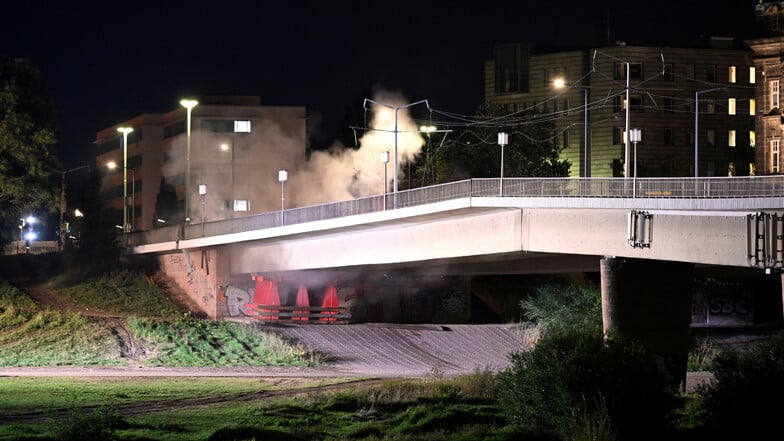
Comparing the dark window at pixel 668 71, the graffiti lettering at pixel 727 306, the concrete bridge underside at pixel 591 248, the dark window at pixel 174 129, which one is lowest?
the graffiti lettering at pixel 727 306

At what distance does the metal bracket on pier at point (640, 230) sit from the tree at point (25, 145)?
51.0 metres

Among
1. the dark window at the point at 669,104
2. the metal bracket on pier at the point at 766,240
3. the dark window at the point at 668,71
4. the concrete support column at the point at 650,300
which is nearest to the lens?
the metal bracket on pier at the point at 766,240

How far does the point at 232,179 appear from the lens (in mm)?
114625

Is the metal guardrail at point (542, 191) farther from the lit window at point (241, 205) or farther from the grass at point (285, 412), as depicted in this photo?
the lit window at point (241, 205)

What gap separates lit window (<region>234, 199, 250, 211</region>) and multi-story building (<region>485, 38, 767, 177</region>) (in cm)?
2493

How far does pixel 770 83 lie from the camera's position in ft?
238

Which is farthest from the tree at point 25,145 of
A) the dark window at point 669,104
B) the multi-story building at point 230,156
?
the dark window at point 669,104

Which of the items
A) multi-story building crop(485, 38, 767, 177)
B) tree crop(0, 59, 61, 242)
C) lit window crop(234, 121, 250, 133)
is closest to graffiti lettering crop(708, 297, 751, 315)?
multi-story building crop(485, 38, 767, 177)

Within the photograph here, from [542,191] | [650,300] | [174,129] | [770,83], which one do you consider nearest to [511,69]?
[174,129]

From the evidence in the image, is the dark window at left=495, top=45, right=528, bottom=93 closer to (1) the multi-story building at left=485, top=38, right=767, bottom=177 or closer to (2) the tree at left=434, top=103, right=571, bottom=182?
(1) the multi-story building at left=485, top=38, right=767, bottom=177

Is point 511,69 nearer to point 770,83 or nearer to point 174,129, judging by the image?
point 174,129

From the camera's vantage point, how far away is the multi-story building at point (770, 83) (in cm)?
7225

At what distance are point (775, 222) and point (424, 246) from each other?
808 inches

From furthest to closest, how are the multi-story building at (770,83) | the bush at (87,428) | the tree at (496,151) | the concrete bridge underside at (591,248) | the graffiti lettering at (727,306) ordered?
1. the tree at (496,151)
2. the graffiti lettering at (727,306)
3. the multi-story building at (770,83)
4. the concrete bridge underside at (591,248)
5. the bush at (87,428)
